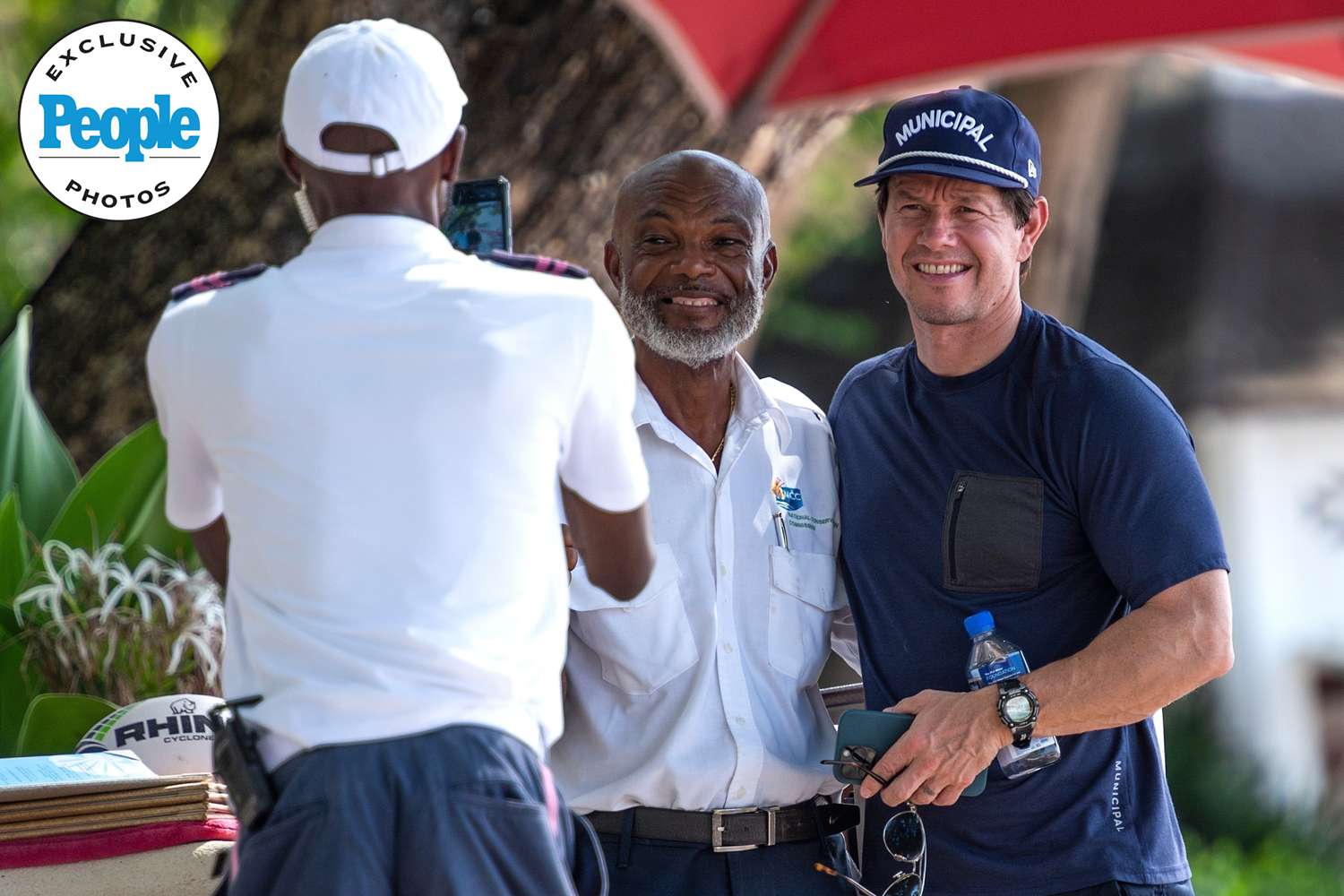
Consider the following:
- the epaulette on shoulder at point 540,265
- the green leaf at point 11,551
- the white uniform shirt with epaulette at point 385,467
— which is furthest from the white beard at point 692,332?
the green leaf at point 11,551

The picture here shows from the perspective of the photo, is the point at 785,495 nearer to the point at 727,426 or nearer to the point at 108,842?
the point at 727,426

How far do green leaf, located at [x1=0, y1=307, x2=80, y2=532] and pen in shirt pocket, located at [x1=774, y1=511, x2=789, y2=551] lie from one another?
80.3 inches

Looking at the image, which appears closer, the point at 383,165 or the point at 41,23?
the point at 383,165

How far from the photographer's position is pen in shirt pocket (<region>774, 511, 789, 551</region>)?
10.2 feet

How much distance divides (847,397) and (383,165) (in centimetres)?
146

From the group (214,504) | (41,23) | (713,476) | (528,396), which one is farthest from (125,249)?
(41,23)

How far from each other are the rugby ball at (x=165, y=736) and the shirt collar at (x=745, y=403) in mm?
1003

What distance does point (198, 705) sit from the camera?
130 inches

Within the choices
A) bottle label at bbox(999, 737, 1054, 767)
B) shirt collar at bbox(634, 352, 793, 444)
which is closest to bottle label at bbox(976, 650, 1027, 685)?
bottle label at bbox(999, 737, 1054, 767)

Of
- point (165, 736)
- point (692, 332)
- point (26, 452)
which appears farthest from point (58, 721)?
point (692, 332)

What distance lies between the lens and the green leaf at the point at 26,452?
4145 mm

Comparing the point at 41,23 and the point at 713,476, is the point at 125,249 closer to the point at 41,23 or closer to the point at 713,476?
the point at 713,476

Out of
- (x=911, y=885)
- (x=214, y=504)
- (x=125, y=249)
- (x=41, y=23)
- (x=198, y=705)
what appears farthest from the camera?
(x=41, y=23)

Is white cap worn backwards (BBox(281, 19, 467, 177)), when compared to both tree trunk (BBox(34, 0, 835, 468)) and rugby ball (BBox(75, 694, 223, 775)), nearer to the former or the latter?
rugby ball (BBox(75, 694, 223, 775))
